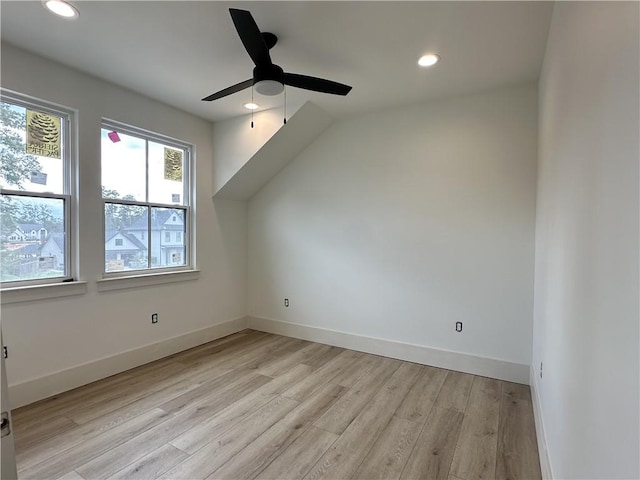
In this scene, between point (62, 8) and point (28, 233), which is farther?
point (28, 233)

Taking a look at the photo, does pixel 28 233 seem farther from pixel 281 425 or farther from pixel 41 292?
pixel 281 425

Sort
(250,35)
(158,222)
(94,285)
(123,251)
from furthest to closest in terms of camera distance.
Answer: (158,222) → (123,251) → (94,285) → (250,35)

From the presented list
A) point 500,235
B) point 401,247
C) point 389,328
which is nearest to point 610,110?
point 500,235

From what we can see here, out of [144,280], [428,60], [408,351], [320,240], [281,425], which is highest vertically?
[428,60]

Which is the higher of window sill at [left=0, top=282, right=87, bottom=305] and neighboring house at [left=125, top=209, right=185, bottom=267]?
neighboring house at [left=125, top=209, right=185, bottom=267]

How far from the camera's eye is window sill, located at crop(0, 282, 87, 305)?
7.94 feet

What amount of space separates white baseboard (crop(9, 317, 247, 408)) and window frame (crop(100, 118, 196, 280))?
77 centimetres

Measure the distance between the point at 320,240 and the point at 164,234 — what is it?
5.90 feet

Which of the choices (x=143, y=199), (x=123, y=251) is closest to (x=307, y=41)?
(x=143, y=199)

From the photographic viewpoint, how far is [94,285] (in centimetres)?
297

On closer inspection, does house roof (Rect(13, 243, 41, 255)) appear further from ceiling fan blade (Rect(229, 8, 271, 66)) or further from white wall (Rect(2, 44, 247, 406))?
ceiling fan blade (Rect(229, 8, 271, 66))

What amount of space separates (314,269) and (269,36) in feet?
8.49

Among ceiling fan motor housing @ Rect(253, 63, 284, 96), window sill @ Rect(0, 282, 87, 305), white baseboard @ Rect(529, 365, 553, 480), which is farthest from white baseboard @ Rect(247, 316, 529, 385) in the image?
ceiling fan motor housing @ Rect(253, 63, 284, 96)

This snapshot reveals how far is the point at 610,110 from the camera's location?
92 cm
